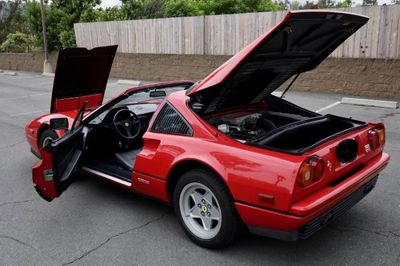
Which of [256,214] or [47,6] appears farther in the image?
[47,6]

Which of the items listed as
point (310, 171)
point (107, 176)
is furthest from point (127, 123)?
point (310, 171)

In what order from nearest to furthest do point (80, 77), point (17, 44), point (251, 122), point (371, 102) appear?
point (251, 122)
point (80, 77)
point (371, 102)
point (17, 44)

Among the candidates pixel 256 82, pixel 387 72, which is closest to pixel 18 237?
pixel 256 82

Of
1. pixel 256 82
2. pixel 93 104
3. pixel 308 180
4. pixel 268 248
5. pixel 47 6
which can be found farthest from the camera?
pixel 47 6

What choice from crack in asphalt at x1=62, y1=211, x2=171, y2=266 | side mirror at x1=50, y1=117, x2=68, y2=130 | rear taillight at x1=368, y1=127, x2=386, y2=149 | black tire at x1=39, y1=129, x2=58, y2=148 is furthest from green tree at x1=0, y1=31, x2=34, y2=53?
rear taillight at x1=368, y1=127, x2=386, y2=149

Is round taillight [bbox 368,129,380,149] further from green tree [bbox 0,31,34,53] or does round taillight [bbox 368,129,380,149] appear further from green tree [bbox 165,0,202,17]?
green tree [bbox 0,31,34,53]

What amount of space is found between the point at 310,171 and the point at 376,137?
1.12m

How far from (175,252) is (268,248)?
2.54 feet

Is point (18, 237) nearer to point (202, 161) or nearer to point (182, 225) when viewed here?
point (182, 225)

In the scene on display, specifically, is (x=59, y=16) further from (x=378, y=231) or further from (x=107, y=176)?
(x=378, y=231)

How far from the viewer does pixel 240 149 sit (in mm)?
3172

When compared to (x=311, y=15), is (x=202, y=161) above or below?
below

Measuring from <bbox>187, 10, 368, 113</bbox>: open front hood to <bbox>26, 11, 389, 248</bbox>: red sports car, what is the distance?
0.04 feet

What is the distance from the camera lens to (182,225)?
3.65 meters
